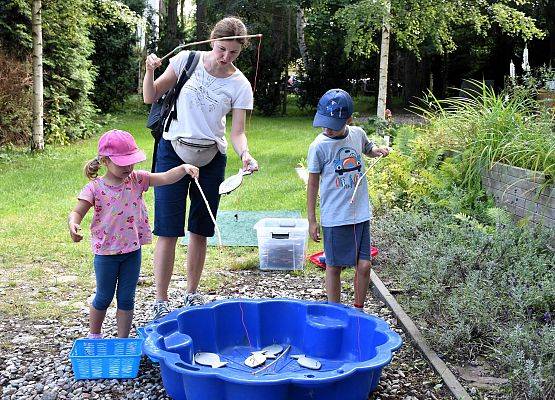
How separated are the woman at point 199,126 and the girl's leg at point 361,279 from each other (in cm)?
82

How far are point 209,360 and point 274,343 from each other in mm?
427

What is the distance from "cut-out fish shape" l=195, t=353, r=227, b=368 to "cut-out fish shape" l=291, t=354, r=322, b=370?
38 cm

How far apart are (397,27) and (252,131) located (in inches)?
281

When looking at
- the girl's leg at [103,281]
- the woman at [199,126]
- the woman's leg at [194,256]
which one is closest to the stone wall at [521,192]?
the woman at [199,126]

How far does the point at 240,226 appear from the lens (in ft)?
21.5

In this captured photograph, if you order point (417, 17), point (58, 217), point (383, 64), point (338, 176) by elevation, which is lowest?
point (58, 217)

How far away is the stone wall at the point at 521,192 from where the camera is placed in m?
4.81

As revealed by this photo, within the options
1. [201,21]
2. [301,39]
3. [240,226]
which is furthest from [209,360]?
[201,21]

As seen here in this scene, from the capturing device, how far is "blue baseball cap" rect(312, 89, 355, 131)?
3.71 meters

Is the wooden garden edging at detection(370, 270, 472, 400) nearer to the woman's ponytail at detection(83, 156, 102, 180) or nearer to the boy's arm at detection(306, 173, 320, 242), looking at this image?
the boy's arm at detection(306, 173, 320, 242)

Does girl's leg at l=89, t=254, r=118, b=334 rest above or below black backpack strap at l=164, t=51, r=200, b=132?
below

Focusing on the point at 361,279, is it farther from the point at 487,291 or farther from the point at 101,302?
the point at 101,302

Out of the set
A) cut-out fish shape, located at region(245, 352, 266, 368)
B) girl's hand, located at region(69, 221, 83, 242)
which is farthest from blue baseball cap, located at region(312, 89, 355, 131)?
girl's hand, located at region(69, 221, 83, 242)

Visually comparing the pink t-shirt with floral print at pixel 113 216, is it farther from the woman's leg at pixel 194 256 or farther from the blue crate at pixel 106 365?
the woman's leg at pixel 194 256
